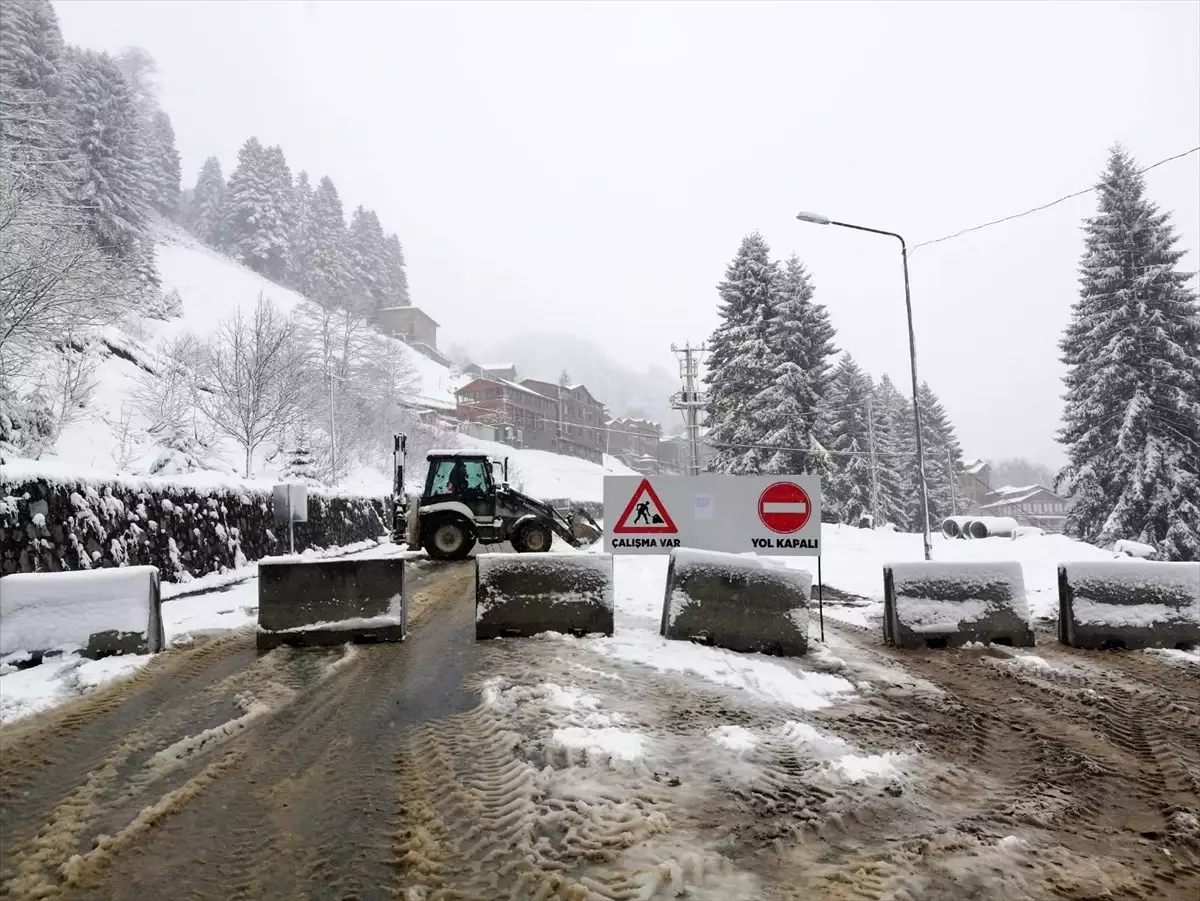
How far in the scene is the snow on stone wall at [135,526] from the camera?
30.6 ft

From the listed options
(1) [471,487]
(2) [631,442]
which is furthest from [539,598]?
(2) [631,442]

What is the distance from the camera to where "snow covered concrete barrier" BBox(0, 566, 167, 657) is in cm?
651

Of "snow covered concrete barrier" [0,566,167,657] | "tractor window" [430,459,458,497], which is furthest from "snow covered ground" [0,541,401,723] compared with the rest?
"tractor window" [430,459,458,497]

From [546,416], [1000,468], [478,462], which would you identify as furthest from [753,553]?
[1000,468]

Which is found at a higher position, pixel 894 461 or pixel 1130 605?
pixel 894 461

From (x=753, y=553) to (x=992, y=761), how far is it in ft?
13.0

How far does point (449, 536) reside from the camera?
56.5ft

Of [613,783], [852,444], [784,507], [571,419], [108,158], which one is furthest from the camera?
[571,419]

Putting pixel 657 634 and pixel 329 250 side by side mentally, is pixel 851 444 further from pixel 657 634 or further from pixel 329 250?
pixel 329 250

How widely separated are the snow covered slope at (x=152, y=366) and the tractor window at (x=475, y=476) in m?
0.68

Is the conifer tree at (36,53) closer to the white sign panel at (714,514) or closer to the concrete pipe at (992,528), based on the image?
the white sign panel at (714,514)

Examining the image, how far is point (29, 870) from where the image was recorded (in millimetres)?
2881

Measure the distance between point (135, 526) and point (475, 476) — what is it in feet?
25.2

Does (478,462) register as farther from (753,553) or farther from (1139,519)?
(1139,519)
